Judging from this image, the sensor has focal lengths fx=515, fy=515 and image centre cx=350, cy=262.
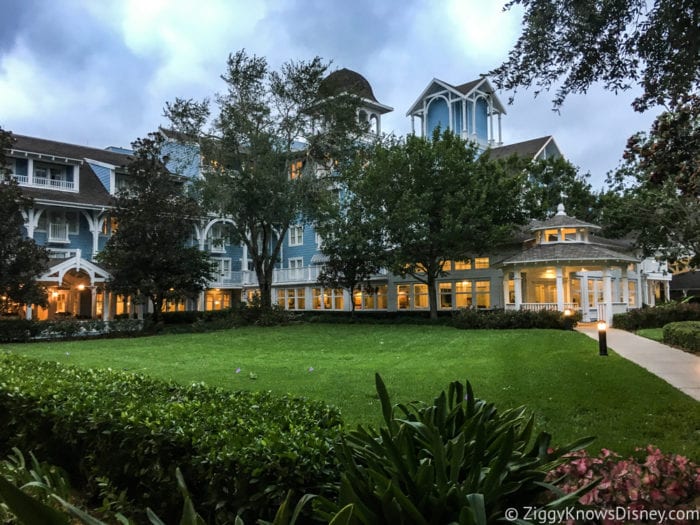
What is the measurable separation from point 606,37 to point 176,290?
22800mm

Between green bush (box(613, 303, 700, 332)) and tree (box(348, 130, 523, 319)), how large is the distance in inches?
254

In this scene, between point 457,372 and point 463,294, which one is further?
point 463,294

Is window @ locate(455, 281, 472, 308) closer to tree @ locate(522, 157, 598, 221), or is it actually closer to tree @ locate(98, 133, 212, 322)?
tree @ locate(522, 157, 598, 221)

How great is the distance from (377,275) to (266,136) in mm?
10896

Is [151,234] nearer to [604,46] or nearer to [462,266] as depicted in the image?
[462,266]

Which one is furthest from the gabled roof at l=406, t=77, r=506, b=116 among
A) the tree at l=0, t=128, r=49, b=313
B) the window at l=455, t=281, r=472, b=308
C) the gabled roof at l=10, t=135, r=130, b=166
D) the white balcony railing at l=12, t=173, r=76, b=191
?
the tree at l=0, t=128, r=49, b=313

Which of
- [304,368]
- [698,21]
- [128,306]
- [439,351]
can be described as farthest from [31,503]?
[128,306]

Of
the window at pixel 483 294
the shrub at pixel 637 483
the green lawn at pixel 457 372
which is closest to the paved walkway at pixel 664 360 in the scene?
the green lawn at pixel 457 372

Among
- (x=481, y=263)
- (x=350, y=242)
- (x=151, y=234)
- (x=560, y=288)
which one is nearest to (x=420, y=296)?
(x=481, y=263)

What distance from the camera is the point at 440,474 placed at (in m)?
2.47

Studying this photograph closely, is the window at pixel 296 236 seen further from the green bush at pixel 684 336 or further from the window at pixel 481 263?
the green bush at pixel 684 336

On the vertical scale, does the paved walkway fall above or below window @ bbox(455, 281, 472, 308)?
below

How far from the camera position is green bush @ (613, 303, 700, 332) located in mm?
21984

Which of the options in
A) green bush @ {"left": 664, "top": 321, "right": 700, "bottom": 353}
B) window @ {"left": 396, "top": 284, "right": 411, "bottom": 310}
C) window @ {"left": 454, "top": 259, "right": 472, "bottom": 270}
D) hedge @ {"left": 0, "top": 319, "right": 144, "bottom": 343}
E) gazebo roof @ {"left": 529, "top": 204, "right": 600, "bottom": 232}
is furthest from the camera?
window @ {"left": 396, "top": 284, "right": 411, "bottom": 310}
